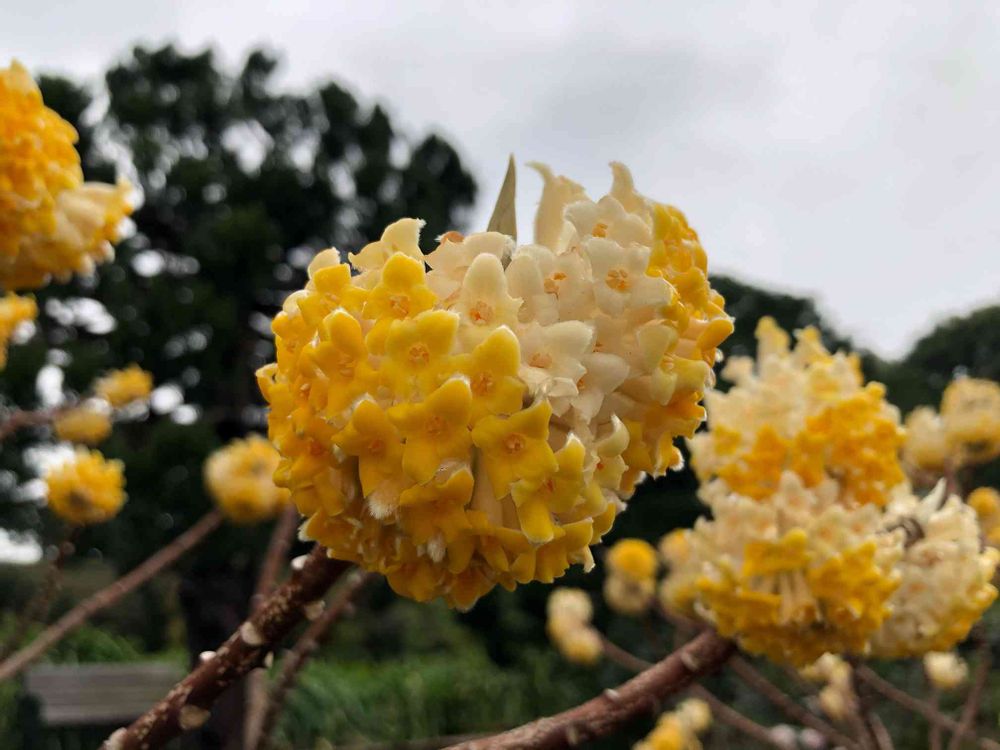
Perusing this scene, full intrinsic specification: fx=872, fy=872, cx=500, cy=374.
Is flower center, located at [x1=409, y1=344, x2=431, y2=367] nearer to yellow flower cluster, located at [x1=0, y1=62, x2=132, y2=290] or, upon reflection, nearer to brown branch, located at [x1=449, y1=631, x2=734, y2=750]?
brown branch, located at [x1=449, y1=631, x2=734, y2=750]

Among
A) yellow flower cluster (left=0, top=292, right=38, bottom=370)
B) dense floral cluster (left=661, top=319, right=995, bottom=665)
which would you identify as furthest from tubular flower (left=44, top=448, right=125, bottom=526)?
dense floral cluster (left=661, top=319, right=995, bottom=665)

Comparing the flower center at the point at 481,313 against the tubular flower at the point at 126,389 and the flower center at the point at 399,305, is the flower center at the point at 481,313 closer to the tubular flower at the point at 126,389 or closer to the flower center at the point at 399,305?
the flower center at the point at 399,305

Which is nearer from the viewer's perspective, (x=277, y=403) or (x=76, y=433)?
(x=277, y=403)

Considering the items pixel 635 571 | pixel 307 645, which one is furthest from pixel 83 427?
pixel 307 645

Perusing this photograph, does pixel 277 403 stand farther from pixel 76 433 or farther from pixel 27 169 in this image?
pixel 76 433

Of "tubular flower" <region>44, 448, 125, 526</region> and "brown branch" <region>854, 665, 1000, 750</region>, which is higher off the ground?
"tubular flower" <region>44, 448, 125, 526</region>

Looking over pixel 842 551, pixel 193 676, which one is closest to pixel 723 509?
pixel 842 551
